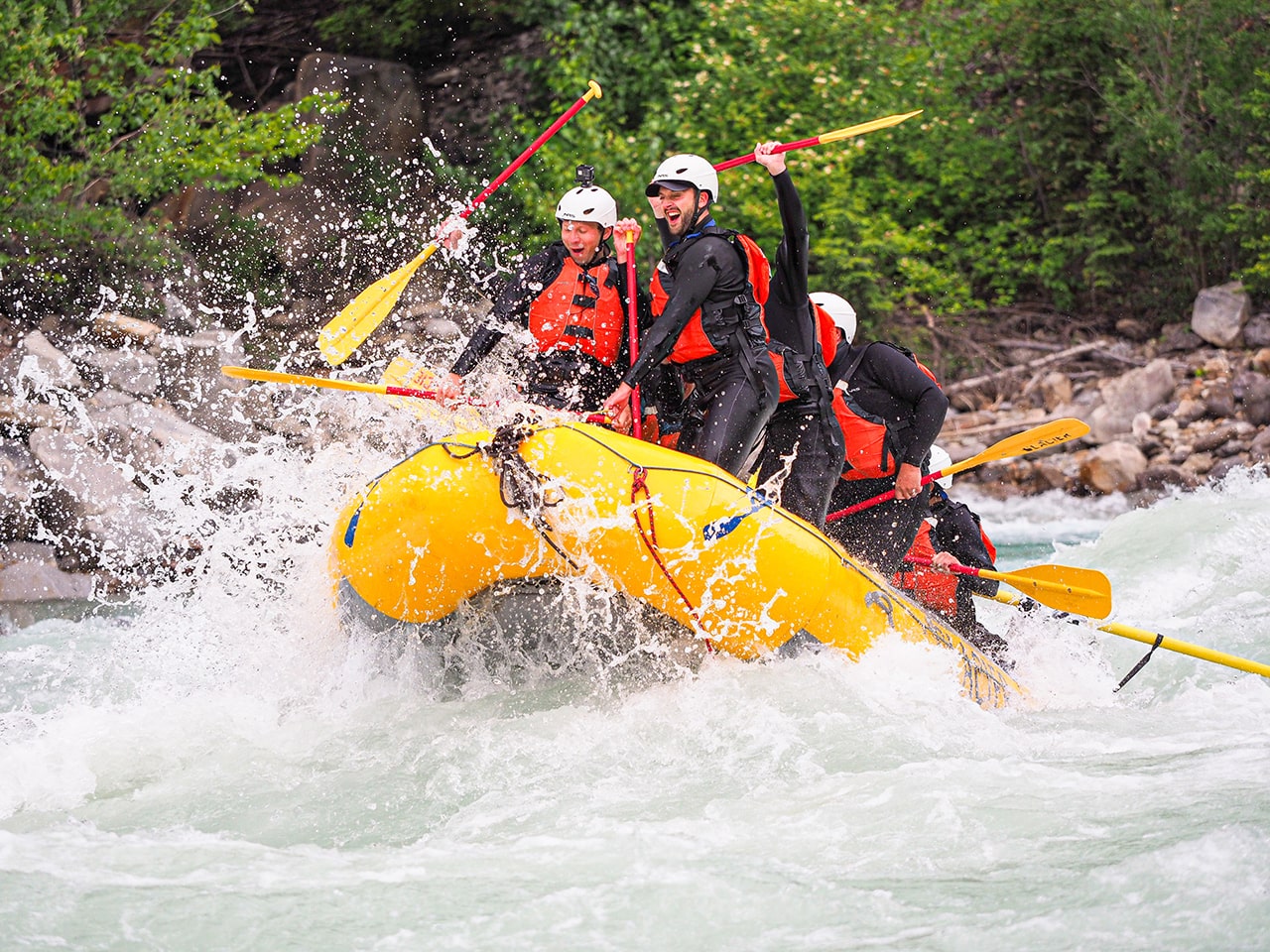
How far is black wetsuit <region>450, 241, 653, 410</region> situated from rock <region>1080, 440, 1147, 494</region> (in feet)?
23.2

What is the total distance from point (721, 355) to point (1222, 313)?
9337 millimetres

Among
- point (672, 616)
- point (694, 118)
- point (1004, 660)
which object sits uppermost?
point (694, 118)

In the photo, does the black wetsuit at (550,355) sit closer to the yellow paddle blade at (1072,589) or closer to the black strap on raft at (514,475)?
the black strap on raft at (514,475)

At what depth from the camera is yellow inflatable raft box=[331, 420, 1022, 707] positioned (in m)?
4.15

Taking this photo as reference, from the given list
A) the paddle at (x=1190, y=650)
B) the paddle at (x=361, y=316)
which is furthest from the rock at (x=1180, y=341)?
the paddle at (x=361, y=316)

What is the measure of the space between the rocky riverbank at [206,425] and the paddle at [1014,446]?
2444mm

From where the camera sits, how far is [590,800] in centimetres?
379

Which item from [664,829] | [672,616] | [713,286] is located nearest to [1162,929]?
[664,829]

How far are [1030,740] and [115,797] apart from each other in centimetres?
267

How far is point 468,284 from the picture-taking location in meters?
12.5

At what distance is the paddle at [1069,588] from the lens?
5.18 metres

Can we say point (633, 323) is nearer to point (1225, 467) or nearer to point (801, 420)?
point (801, 420)

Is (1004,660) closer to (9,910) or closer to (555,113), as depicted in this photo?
(9,910)

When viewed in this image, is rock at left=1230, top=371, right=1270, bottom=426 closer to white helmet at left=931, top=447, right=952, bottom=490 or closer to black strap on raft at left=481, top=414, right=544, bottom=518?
white helmet at left=931, top=447, right=952, bottom=490
